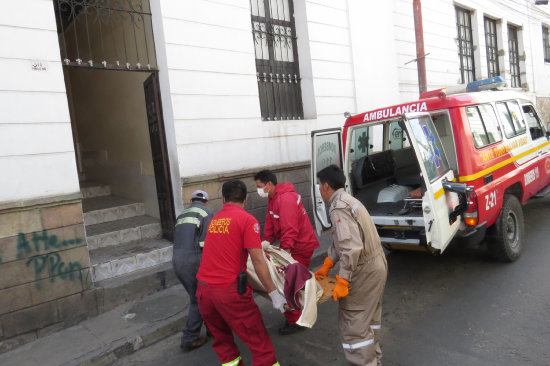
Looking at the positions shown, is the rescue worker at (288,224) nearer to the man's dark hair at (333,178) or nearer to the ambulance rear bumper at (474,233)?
the man's dark hair at (333,178)

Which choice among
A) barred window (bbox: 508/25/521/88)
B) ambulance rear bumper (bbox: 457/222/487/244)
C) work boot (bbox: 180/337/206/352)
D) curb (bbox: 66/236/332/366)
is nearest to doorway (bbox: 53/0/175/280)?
curb (bbox: 66/236/332/366)

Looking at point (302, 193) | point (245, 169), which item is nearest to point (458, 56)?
point (302, 193)

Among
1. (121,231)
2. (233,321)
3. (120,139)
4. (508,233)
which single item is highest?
(120,139)

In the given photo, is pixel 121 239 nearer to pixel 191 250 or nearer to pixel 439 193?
pixel 191 250

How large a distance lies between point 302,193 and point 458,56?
7396 mm

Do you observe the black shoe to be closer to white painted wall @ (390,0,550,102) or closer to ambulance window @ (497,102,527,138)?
ambulance window @ (497,102,527,138)

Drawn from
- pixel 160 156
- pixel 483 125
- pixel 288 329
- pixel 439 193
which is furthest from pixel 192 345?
pixel 483 125

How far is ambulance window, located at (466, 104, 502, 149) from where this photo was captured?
4.45m

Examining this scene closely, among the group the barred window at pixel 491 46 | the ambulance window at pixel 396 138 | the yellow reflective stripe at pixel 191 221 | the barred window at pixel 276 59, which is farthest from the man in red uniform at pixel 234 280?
the barred window at pixel 491 46

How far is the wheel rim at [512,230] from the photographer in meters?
4.86

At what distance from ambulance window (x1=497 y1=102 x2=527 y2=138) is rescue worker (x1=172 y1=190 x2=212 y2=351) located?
3.99 metres

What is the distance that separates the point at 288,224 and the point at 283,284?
83cm

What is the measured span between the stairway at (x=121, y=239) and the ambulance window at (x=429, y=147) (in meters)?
3.49

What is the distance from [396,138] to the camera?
5930 millimetres
